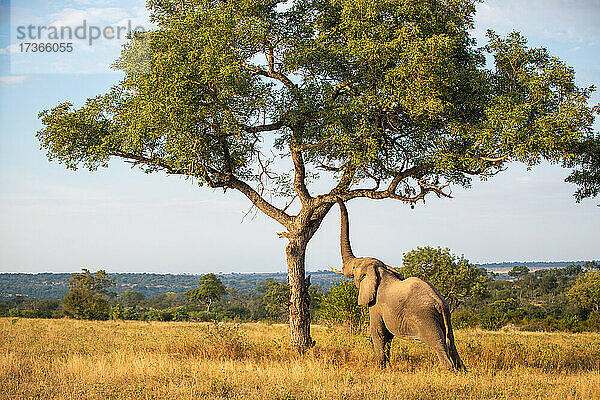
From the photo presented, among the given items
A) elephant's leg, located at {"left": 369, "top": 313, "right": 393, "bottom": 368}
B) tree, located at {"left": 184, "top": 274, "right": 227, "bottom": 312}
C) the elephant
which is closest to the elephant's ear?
the elephant

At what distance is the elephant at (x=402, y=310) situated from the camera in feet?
39.0

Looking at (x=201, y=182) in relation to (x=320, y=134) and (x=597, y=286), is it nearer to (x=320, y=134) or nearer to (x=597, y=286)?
(x=320, y=134)

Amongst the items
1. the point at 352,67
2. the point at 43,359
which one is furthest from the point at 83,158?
the point at 352,67

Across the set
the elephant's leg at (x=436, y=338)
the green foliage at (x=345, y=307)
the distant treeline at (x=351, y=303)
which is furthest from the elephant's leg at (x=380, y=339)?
the green foliage at (x=345, y=307)

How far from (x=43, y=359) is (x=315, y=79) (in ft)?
33.7

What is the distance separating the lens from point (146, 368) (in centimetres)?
1209

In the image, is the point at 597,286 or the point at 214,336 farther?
the point at 597,286

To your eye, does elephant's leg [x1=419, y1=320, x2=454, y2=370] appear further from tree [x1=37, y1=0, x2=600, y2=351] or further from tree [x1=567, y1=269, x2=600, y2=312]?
tree [x1=567, y1=269, x2=600, y2=312]

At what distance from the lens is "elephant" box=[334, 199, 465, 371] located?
39.0ft

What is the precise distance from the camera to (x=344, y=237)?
49.9 ft

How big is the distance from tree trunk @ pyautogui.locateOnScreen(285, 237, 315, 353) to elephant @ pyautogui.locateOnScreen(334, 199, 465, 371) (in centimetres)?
181

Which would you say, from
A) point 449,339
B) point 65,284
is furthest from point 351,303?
point 65,284

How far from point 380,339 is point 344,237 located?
10.7 ft

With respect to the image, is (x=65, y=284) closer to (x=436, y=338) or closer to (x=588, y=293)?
(x=588, y=293)
